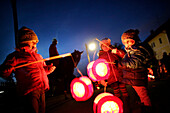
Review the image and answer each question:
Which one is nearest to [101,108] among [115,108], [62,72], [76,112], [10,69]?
[115,108]

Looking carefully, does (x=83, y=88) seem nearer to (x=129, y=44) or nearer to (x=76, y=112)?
(x=129, y=44)

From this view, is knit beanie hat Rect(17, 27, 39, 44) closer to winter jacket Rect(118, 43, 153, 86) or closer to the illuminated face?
the illuminated face

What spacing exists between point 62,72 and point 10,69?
5.24 metres

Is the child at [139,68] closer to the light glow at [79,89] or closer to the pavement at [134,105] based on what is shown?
the pavement at [134,105]

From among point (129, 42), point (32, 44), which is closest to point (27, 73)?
point (32, 44)

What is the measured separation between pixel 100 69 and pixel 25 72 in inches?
61.2

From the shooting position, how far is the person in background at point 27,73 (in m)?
1.94

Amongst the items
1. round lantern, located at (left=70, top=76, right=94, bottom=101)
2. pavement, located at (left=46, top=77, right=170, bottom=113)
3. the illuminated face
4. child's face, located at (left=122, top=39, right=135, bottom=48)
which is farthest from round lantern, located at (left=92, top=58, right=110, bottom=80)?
the illuminated face

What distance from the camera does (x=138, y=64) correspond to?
7.14 feet

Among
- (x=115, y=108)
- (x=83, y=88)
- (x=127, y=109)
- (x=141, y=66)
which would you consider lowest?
(x=127, y=109)

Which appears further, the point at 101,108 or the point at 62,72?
the point at 62,72

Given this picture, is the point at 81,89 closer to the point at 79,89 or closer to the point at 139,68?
the point at 79,89

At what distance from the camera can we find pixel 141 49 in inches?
90.4

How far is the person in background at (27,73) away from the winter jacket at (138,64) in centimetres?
188
